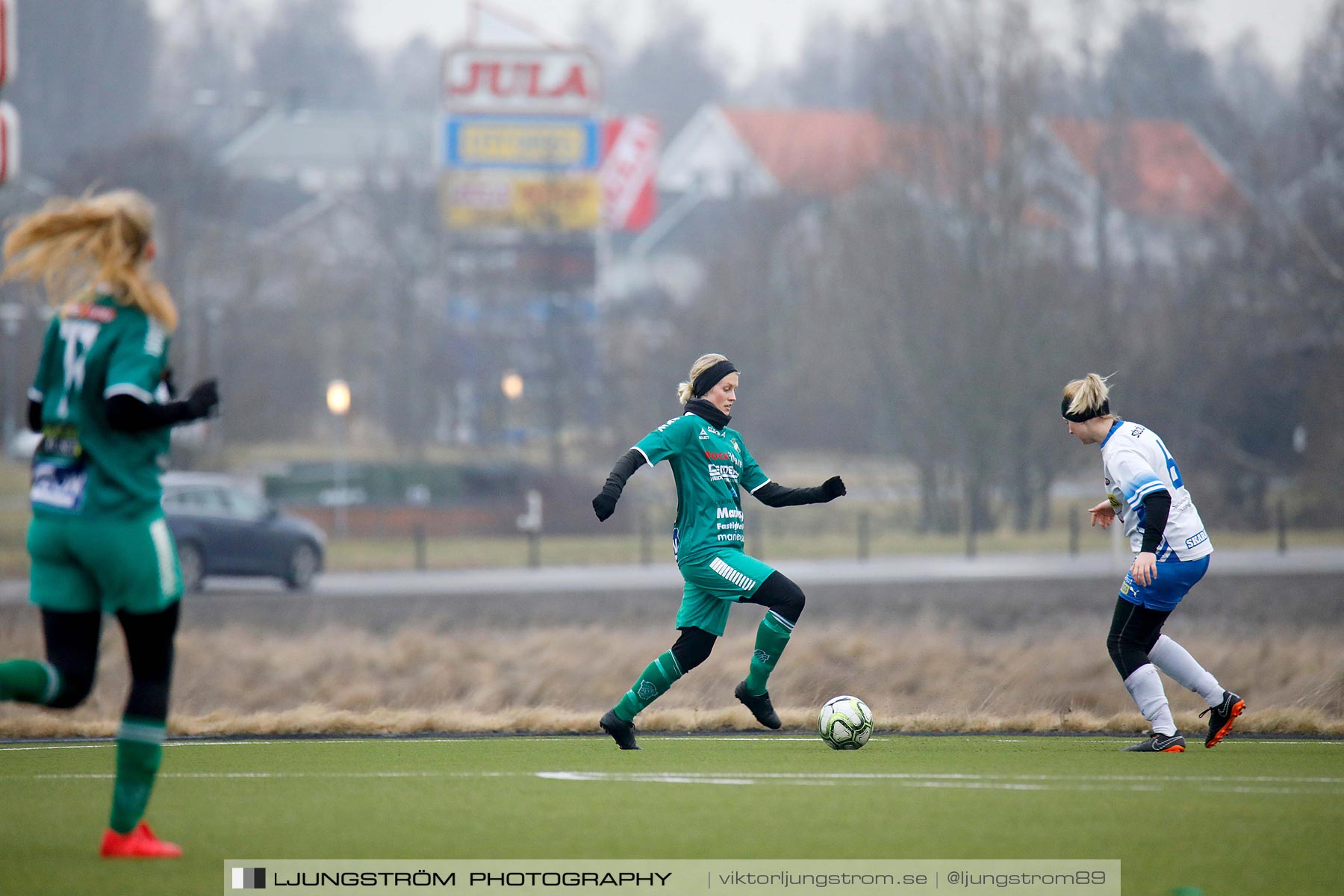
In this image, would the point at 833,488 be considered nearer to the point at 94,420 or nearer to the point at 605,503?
the point at 605,503

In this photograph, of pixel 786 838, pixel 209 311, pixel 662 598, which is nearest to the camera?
pixel 786 838

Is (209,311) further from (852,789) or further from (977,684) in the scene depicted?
(852,789)

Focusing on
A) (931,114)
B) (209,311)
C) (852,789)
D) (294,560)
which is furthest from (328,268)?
(852,789)

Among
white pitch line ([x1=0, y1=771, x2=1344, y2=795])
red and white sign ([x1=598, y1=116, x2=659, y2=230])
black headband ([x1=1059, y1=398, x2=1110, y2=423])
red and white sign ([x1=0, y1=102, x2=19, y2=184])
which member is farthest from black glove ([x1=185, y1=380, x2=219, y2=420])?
red and white sign ([x1=598, y1=116, x2=659, y2=230])

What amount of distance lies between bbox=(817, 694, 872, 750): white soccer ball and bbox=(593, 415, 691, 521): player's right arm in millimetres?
1521

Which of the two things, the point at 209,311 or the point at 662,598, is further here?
the point at 209,311

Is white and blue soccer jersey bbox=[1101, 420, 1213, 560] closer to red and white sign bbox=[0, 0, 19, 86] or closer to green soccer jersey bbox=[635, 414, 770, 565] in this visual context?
green soccer jersey bbox=[635, 414, 770, 565]

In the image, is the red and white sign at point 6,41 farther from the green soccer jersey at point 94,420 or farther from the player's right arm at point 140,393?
the player's right arm at point 140,393

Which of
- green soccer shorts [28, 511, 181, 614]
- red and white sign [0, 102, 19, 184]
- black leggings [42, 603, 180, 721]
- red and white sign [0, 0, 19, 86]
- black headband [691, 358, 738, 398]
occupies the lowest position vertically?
black leggings [42, 603, 180, 721]

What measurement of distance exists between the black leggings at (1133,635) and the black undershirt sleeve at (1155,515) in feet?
1.32

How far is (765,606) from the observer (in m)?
8.48

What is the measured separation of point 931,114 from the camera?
34156 millimetres

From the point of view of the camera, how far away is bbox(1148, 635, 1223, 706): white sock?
8398 millimetres

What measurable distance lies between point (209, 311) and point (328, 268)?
1823 centimetres
